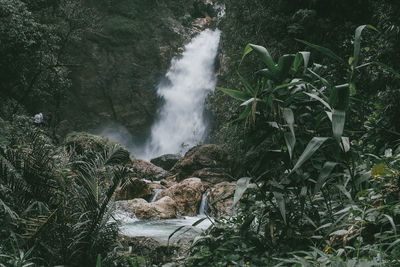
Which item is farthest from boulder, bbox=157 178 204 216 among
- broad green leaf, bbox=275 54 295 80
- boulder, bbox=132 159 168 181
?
broad green leaf, bbox=275 54 295 80

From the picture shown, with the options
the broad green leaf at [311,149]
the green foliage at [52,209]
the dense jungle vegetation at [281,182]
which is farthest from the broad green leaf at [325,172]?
the green foliage at [52,209]

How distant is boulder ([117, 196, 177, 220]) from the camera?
817 centimetres

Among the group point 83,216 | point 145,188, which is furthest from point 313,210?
point 145,188

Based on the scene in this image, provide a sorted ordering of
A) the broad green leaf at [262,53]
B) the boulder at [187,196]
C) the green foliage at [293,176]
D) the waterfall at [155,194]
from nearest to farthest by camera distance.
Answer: the green foliage at [293,176] < the broad green leaf at [262,53] < the boulder at [187,196] < the waterfall at [155,194]

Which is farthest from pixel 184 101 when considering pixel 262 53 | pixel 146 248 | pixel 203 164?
pixel 262 53

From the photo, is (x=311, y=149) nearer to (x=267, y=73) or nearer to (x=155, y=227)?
(x=267, y=73)

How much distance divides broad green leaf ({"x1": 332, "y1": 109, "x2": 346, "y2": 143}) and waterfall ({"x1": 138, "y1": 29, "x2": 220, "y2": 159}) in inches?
755

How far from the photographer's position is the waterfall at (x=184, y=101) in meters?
21.5

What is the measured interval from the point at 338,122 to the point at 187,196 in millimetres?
8174

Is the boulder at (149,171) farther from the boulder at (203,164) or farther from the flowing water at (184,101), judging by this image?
the flowing water at (184,101)

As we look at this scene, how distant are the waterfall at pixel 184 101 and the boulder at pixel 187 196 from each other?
36.4 ft

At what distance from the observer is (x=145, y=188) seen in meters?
10.9

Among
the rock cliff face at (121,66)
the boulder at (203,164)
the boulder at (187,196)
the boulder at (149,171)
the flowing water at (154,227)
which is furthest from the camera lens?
the rock cliff face at (121,66)

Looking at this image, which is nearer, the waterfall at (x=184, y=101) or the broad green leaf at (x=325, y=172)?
the broad green leaf at (x=325, y=172)
